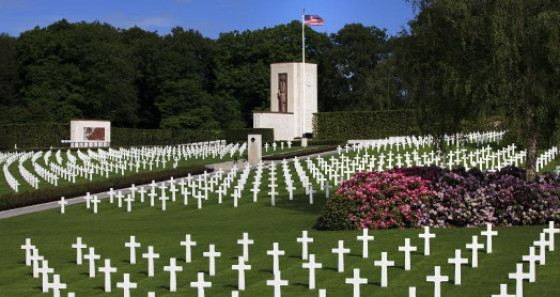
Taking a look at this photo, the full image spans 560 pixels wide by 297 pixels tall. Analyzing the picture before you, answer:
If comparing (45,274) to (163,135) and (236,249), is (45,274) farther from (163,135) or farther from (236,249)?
(163,135)

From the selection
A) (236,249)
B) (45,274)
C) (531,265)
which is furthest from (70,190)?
(531,265)

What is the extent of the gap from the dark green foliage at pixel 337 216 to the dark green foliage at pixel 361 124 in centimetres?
4754

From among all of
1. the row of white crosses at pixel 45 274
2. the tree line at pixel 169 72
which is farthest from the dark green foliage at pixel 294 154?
the tree line at pixel 169 72

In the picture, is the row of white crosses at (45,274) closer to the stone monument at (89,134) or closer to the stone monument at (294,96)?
the stone monument at (89,134)

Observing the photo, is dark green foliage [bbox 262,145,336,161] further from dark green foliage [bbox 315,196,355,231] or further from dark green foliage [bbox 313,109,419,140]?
dark green foliage [bbox 315,196,355,231]

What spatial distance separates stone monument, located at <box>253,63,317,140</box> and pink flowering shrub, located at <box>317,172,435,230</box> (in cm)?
5102

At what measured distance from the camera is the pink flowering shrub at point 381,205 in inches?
794

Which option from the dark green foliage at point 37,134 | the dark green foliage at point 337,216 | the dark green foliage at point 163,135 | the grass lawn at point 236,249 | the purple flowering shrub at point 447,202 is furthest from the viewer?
the dark green foliage at point 163,135

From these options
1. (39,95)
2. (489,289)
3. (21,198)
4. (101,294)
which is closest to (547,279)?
(489,289)

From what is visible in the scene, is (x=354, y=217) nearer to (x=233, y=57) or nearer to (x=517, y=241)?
(x=517, y=241)

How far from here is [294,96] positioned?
73.4m

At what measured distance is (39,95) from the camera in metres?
77.4

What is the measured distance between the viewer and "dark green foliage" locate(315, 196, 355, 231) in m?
20.2

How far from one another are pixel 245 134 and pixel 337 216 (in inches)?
1914
